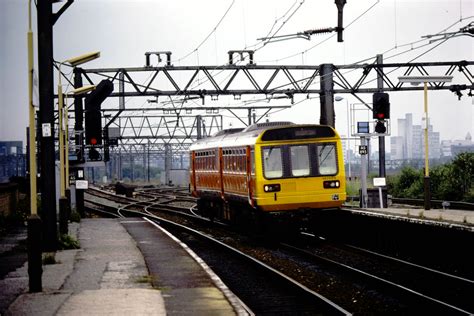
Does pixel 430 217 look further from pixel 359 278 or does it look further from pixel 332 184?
pixel 359 278

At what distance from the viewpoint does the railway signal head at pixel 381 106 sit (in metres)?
28.6

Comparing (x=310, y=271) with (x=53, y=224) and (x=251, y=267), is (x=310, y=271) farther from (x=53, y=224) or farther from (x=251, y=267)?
(x=53, y=224)

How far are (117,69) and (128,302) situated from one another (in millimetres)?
24029

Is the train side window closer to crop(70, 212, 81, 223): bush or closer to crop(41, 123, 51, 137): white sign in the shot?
crop(41, 123, 51, 137): white sign

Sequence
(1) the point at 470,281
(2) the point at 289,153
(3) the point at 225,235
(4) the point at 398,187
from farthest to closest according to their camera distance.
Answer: (4) the point at 398,187 < (3) the point at 225,235 < (2) the point at 289,153 < (1) the point at 470,281

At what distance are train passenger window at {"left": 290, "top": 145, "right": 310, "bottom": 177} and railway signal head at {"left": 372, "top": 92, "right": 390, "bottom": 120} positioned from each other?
716 centimetres

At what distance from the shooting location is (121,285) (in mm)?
14250

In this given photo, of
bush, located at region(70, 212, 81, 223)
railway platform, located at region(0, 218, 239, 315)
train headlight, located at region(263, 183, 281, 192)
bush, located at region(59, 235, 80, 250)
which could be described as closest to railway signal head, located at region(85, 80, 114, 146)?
bush, located at region(70, 212, 81, 223)

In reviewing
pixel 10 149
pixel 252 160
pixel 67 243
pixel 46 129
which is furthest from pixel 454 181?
pixel 10 149

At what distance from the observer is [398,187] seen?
1951 inches

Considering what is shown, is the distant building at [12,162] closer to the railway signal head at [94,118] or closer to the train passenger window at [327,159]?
the railway signal head at [94,118]

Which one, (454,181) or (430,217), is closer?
(430,217)

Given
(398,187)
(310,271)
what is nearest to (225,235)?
(310,271)

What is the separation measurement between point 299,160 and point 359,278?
7.07m
